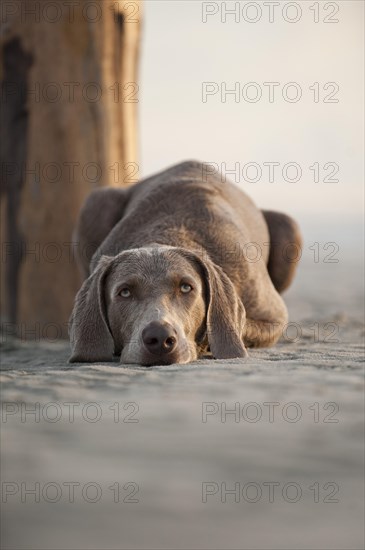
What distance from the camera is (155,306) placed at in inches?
194

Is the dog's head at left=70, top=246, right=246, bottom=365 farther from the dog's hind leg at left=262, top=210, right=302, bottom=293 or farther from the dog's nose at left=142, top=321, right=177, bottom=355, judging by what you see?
the dog's hind leg at left=262, top=210, right=302, bottom=293

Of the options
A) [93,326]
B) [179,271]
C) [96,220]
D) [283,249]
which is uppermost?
[96,220]

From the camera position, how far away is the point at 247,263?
605 cm

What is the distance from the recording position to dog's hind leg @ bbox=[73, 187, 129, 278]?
7363 mm

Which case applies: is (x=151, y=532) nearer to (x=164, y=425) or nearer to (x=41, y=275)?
(x=164, y=425)

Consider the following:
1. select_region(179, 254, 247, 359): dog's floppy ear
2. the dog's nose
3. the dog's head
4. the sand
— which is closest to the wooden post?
the dog's head

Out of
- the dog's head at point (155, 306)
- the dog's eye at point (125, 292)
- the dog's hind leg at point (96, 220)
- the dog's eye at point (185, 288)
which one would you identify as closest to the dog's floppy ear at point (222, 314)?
the dog's head at point (155, 306)

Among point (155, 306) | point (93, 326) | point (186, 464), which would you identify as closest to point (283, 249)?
point (93, 326)

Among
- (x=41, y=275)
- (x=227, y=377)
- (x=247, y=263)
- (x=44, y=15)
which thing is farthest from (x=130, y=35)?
(x=227, y=377)

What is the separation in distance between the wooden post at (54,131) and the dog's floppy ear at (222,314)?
3530 mm

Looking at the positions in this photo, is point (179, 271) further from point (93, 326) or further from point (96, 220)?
point (96, 220)

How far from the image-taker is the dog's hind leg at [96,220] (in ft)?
24.2

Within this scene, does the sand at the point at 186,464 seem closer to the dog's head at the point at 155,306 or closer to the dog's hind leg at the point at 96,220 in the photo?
the dog's head at the point at 155,306

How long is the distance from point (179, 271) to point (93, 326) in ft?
1.98
